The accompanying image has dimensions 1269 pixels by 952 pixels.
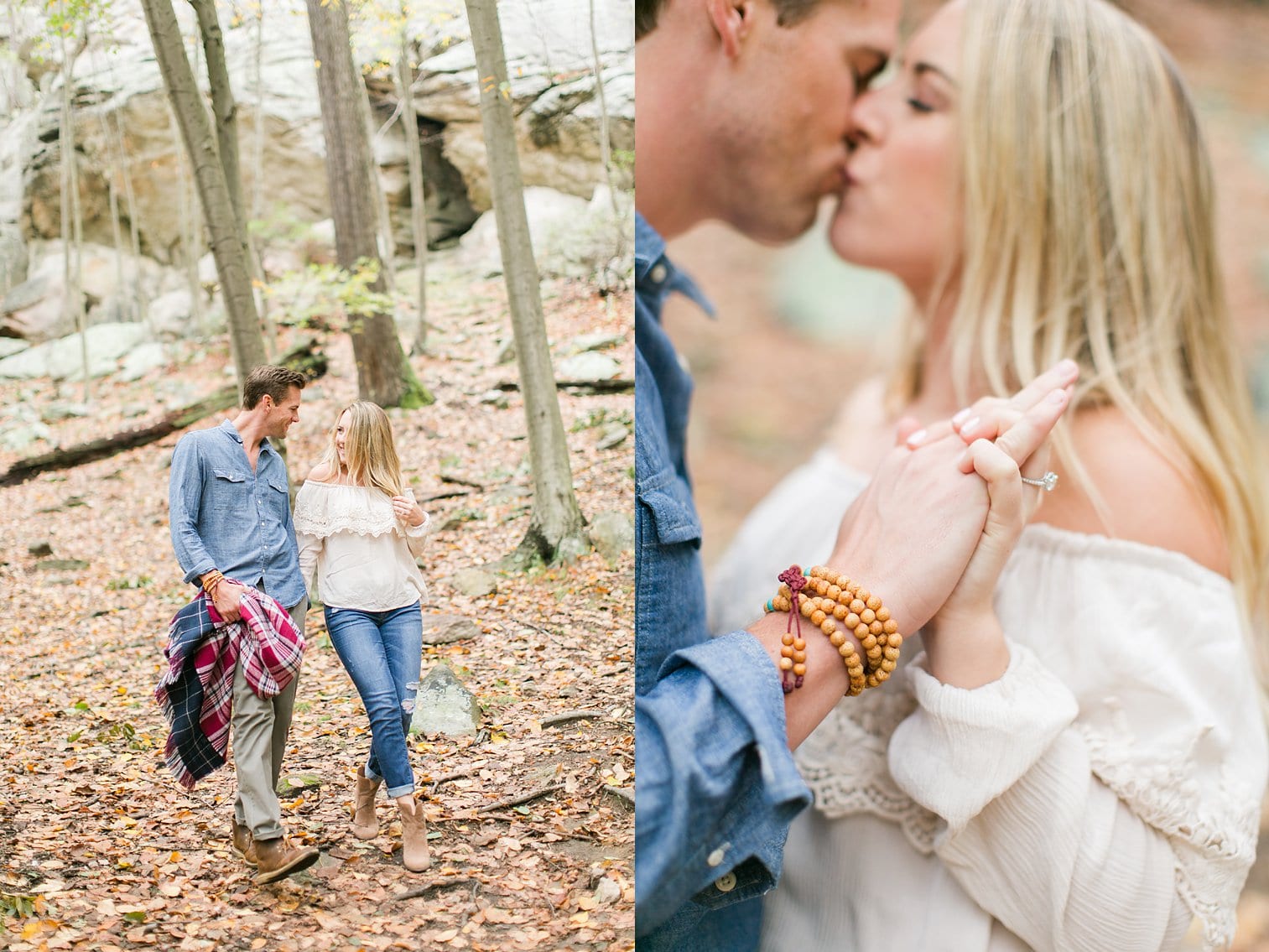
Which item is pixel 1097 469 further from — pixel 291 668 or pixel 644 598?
pixel 291 668

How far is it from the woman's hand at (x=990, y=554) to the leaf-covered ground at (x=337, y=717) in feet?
1.60

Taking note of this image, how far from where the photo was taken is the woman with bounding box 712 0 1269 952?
48.3 inches

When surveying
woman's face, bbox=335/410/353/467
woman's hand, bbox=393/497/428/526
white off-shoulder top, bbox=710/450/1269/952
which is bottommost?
white off-shoulder top, bbox=710/450/1269/952

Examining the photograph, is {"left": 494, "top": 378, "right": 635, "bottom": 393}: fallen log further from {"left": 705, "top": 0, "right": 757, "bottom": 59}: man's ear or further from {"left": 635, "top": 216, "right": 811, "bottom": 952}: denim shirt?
{"left": 705, "top": 0, "right": 757, "bottom": 59}: man's ear

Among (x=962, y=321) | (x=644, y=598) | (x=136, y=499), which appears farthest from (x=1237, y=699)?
(x=136, y=499)

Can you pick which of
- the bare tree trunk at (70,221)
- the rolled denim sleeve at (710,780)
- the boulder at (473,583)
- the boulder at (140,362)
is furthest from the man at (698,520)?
the bare tree trunk at (70,221)

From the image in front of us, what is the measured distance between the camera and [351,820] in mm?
1160

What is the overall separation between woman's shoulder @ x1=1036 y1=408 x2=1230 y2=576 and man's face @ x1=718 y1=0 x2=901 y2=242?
69 cm

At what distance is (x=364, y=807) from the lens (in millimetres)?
1163

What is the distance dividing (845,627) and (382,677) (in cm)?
65

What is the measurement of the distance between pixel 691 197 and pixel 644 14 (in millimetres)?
297

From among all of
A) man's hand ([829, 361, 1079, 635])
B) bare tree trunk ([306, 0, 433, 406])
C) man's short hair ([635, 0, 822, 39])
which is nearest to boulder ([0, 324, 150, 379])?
bare tree trunk ([306, 0, 433, 406])

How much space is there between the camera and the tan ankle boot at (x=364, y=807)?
116 centimetres

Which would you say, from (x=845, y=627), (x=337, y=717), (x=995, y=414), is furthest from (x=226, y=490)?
(x=995, y=414)
